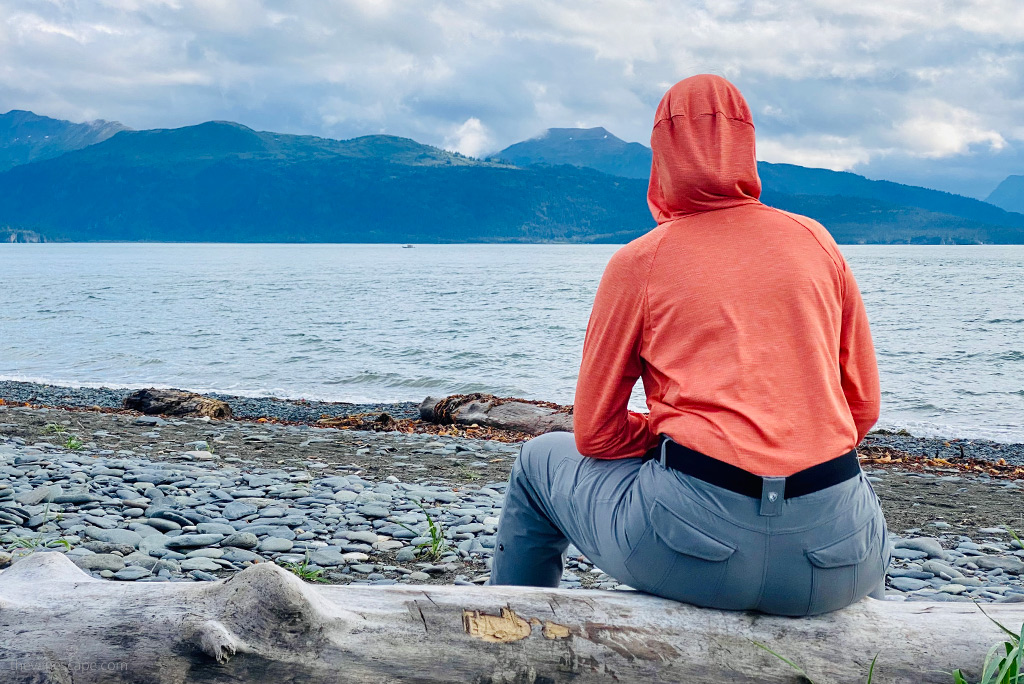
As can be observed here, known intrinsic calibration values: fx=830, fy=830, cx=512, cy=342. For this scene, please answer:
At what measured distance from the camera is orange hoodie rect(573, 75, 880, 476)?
7.66 ft

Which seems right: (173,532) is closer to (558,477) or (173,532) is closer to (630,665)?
(558,477)

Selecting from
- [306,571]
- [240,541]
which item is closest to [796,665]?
[306,571]

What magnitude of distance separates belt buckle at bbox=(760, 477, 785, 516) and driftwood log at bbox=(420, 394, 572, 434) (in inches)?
365

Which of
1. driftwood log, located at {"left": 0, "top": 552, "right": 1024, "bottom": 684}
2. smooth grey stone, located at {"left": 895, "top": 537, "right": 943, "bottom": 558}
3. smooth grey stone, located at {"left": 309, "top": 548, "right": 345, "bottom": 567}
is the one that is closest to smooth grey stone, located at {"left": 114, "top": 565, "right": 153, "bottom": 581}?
smooth grey stone, located at {"left": 309, "top": 548, "right": 345, "bottom": 567}

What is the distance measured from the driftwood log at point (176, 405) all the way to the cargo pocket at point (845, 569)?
37.5ft

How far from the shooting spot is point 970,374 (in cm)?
2236

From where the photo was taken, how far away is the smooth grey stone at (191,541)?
522 centimetres

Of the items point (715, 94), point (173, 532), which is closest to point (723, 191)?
point (715, 94)

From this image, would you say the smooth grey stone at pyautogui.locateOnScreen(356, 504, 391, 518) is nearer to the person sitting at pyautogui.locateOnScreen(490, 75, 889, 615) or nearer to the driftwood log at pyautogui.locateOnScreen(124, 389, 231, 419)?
the person sitting at pyautogui.locateOnScreen(490, 75, 889, 615)

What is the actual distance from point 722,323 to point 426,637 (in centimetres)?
126

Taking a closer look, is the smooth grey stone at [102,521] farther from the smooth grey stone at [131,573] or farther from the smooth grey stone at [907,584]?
the smooth grey stone at [907,584]

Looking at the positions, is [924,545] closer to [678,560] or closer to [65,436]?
[678,560]

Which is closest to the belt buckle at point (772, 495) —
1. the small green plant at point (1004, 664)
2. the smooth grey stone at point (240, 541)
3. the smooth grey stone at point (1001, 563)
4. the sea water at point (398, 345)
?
the small green plant at point (1004, 664)

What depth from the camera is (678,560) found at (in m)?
2.44
